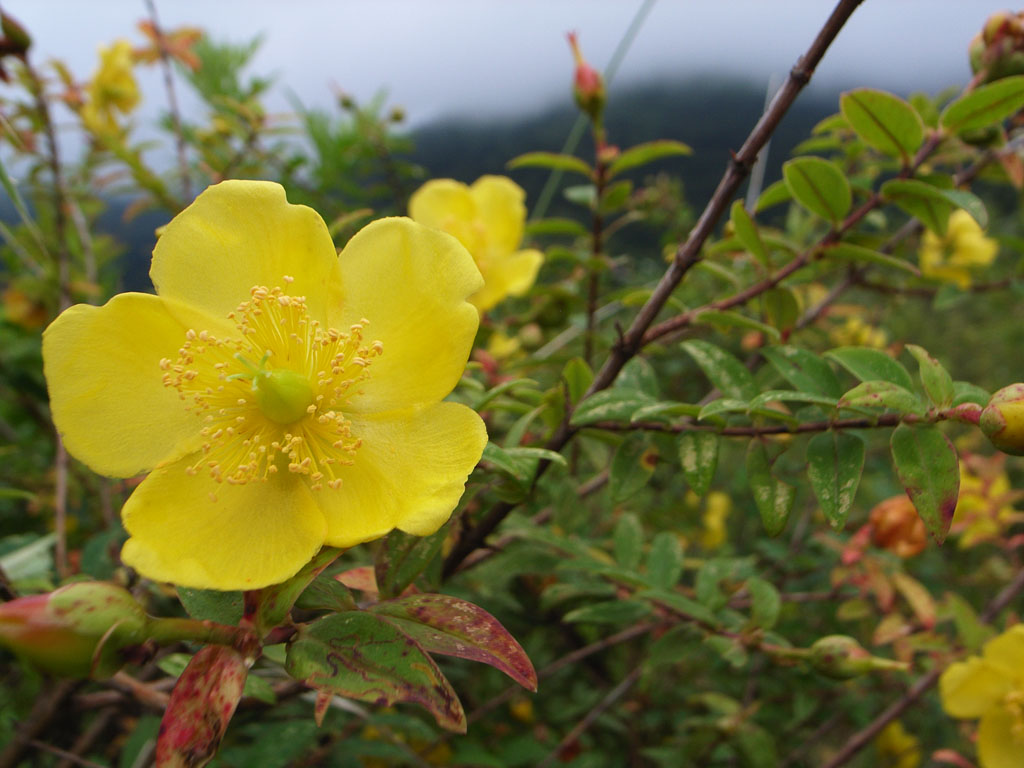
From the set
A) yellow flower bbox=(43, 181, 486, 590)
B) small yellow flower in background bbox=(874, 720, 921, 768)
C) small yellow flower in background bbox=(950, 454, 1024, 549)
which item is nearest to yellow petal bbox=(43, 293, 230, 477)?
yellow flower bbox=(43, 181, 486, 590)

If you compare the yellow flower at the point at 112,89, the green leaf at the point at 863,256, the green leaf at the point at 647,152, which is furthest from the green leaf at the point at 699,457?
the yellow flower at the point at 112,89

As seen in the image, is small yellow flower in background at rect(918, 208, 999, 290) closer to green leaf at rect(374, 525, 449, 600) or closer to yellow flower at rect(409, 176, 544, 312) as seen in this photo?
yellow flower at rect(409, 176, 544, 312)

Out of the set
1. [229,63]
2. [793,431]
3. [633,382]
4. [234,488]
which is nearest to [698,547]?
[633,382]

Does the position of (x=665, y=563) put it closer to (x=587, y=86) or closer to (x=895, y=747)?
(x=587, y=86)

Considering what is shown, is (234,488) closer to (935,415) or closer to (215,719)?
(215,719)

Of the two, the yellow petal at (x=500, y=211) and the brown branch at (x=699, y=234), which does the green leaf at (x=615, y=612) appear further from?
the yellow petal at (x=500, y=211)

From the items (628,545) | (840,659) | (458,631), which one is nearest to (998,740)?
(840,659)
